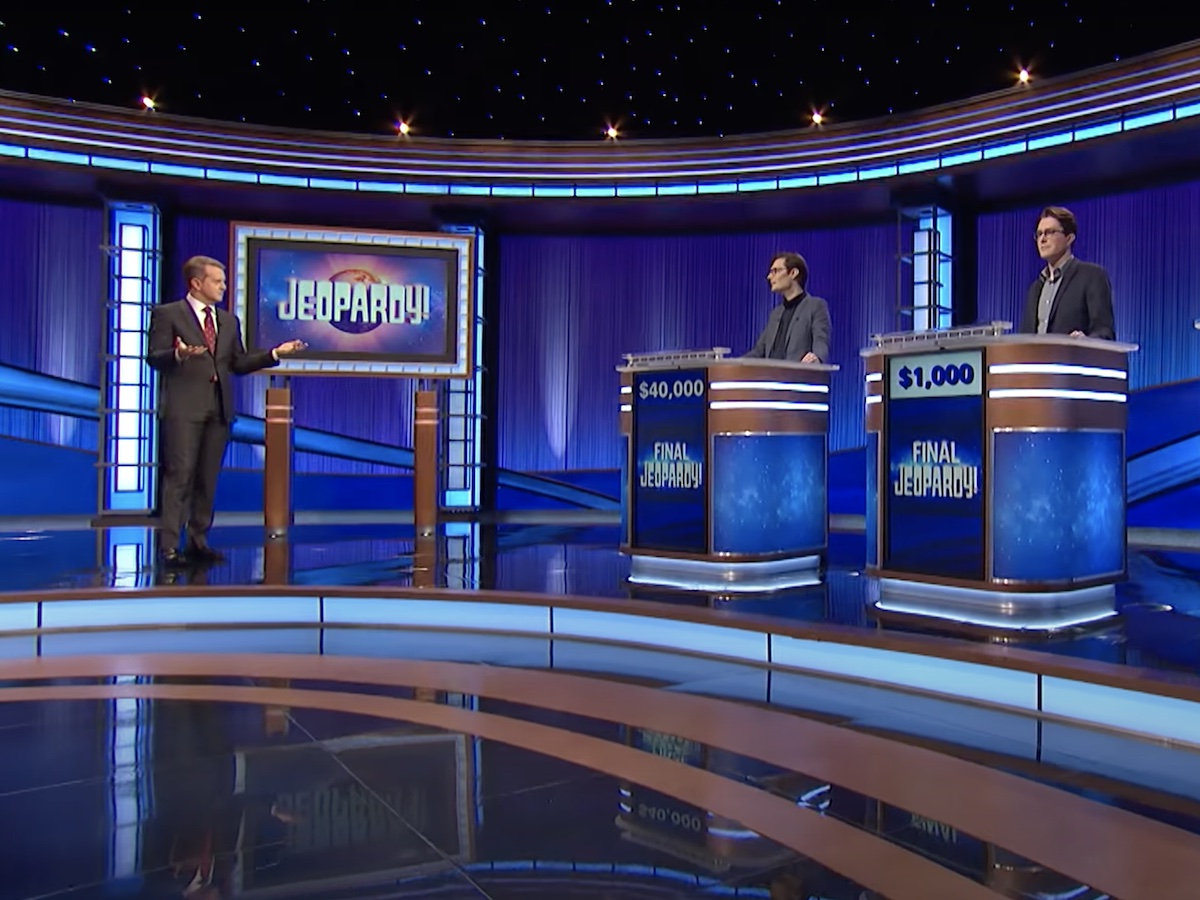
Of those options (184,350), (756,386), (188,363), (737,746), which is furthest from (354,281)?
(737,746)

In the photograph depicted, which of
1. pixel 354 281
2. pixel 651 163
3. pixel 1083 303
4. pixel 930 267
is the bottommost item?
pixel 1083 303

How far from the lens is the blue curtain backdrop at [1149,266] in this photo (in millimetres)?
6652

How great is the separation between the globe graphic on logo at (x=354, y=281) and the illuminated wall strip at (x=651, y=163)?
7.25ft

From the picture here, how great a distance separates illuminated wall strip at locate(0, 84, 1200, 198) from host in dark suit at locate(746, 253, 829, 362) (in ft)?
10.7

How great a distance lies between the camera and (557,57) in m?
7.44

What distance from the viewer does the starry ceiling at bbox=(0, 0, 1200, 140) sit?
6.65m

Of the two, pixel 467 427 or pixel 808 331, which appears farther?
pixel 467 427

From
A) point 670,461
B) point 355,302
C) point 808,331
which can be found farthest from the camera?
point 355,302

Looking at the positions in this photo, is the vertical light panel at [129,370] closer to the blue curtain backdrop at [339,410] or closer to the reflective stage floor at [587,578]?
the blue curtain backdrop at [339,410]

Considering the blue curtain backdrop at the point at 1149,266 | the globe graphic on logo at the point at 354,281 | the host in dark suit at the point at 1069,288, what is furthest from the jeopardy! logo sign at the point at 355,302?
the blue curtain backdrop at the point at 1149,266

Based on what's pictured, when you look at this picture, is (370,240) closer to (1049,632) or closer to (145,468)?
(145,468)

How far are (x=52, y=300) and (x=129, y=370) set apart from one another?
2.73 ft

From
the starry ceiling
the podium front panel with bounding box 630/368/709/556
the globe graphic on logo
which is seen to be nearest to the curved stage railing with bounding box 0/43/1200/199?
the starry ceiling

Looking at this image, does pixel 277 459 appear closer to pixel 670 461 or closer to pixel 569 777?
pixel 670 461
